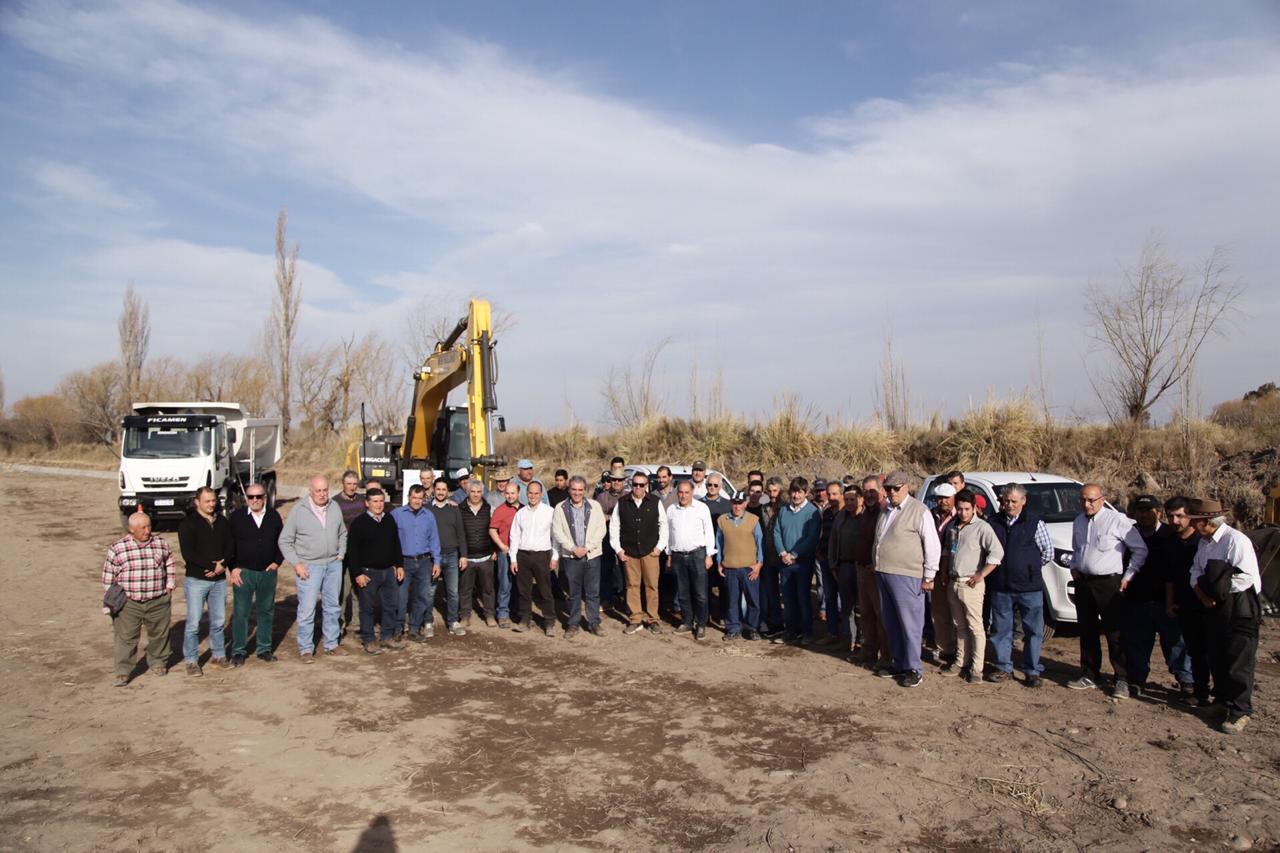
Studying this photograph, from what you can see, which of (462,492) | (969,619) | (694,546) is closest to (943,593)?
(969,619)

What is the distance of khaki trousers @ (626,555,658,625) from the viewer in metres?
10.2

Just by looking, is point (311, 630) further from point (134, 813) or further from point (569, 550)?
point (134, 813)

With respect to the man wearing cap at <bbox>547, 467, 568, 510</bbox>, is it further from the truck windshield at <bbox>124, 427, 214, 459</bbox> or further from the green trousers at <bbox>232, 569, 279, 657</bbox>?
the truck windshield at <bbox>124, 427, 214, 459</bbox>

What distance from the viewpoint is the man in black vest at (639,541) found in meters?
10.1

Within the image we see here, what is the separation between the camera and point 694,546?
392 inches

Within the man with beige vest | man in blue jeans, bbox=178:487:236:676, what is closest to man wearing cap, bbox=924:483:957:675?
the man with beige vest

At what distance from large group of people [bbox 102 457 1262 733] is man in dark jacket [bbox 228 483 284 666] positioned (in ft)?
0.06

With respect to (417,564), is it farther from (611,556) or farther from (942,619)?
(942,619)

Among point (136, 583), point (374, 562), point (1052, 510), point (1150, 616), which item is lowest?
point (1150, 616)

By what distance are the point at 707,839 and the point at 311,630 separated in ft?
18.3

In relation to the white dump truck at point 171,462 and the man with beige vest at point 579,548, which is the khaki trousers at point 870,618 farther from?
the white dump truck at point 171,462

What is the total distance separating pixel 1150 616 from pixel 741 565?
13.2 feet

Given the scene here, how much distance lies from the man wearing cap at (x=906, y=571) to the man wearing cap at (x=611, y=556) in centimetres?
410

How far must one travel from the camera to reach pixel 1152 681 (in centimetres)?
769
